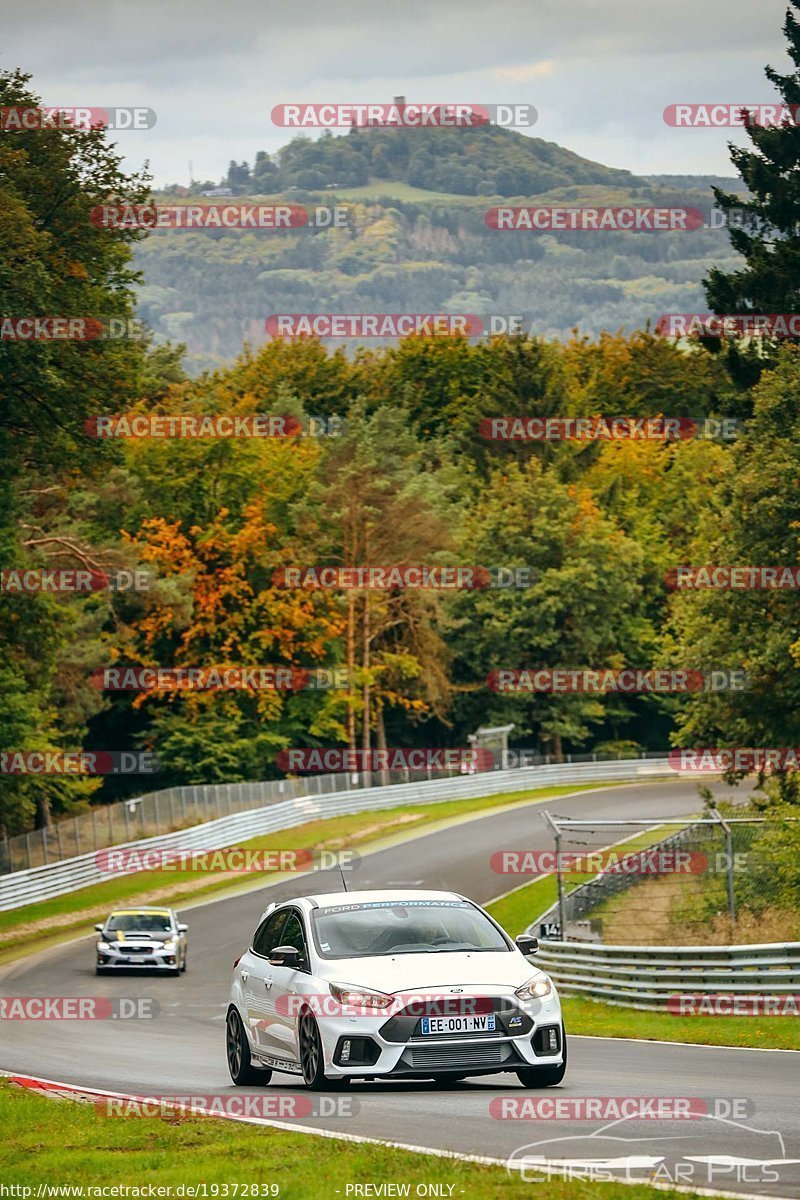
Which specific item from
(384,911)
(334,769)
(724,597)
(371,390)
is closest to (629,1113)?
(384,911)

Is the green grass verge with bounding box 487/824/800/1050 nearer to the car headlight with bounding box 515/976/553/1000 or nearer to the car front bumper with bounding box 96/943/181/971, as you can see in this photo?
the car headlight with bounding box 515/976/553/1000

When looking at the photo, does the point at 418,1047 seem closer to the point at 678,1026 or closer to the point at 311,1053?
the point at 311,1053

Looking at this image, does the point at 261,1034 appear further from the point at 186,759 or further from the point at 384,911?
the point at 186,759

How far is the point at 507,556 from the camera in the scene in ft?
285

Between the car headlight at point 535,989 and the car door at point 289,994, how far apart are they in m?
1.59

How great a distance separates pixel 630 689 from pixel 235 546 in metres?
22.4

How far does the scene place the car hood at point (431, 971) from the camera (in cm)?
1267

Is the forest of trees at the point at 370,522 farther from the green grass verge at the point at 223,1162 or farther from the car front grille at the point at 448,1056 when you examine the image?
the green grass verge at the point at 223,1162

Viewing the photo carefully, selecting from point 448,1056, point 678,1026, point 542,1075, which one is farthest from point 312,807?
point 448,1056

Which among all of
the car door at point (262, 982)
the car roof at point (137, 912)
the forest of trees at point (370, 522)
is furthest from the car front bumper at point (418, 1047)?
the forest of trees at point (370, 522)

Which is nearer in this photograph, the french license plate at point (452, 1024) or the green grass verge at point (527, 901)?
the french license plate at point (452, 1024)

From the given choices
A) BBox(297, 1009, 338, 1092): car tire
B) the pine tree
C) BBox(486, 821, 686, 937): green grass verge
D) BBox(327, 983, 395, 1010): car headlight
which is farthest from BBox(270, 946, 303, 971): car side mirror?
the pine tree

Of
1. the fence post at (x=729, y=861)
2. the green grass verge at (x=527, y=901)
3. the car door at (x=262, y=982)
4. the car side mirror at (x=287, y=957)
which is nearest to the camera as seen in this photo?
the car side mirror at (x=287, y=957)

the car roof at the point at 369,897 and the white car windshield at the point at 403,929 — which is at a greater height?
the car roof at the point at 369,897
